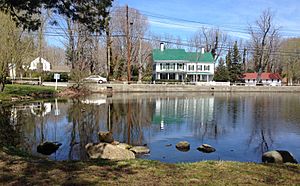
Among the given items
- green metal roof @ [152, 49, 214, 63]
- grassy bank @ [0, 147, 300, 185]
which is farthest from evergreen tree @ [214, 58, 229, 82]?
grassy bank @ [0, 147, 300, 185]

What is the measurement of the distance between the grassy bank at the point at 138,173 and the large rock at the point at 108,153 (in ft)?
9.47

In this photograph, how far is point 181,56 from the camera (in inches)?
2918

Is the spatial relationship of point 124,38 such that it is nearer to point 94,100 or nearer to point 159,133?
point 94,100

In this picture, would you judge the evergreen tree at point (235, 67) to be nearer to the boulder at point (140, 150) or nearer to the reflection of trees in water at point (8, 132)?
the reflection of trees in water at point (8, 132)

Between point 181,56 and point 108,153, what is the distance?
213 feet

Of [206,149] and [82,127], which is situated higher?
[82,127]

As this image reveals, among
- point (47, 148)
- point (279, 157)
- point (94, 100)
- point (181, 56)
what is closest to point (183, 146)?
point (279, 157)

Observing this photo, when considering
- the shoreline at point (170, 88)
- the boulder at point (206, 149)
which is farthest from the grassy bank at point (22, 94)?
the boulder at point (206, 149)

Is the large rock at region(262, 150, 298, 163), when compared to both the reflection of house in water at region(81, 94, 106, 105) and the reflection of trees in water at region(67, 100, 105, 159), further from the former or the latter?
the reflection of house in water at region(81, 94, 106, 105)

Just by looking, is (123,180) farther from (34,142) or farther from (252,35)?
(252,35)

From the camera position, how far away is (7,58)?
91.5ft

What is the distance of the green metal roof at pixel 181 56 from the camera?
73000 millimetres

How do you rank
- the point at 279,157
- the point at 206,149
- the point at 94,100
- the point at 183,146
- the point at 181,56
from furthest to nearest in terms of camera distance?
the point at 181,56 → the point at 94,100 → the point at 183,146 → the point at 206,149 → the point at 279,157

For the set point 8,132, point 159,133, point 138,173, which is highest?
point 138,173
